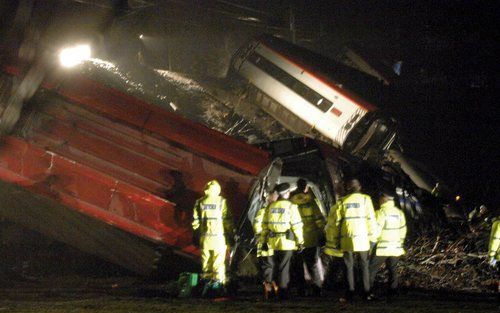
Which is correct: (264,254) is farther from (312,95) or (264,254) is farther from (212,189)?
(312,95)

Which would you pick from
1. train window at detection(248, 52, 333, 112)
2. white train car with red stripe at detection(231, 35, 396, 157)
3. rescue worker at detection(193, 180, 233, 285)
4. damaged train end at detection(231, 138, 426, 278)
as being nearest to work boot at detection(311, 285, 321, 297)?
damaged train end at detection(231, 138, 426, 278)

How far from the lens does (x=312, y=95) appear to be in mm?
12422

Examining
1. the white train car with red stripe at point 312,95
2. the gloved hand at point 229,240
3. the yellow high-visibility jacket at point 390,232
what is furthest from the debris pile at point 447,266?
the white train car with red stripe at point 312,95

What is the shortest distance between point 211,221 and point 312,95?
283 inches

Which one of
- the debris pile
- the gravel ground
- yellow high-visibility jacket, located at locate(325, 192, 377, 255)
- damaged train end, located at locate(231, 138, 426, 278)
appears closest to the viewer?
the gravel ground

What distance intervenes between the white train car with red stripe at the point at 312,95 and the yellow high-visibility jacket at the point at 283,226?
6.50 metres

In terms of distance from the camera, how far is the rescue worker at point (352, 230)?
5.45m

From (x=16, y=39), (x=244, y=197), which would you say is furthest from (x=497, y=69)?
(x=16, y=39)

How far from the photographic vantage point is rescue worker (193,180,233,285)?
5902 millimetres

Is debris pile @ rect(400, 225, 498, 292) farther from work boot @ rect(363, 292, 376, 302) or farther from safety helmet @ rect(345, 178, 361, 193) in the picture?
safety helmet @ rect(345, 178, 361, 193)

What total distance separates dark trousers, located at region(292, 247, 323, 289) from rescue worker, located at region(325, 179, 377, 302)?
653 mm

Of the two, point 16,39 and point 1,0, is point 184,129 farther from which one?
point 1,0

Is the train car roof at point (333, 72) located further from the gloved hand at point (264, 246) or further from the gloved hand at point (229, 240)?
the gloved hand at point (264, 246)

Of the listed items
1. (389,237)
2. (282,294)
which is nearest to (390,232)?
(389,237)
